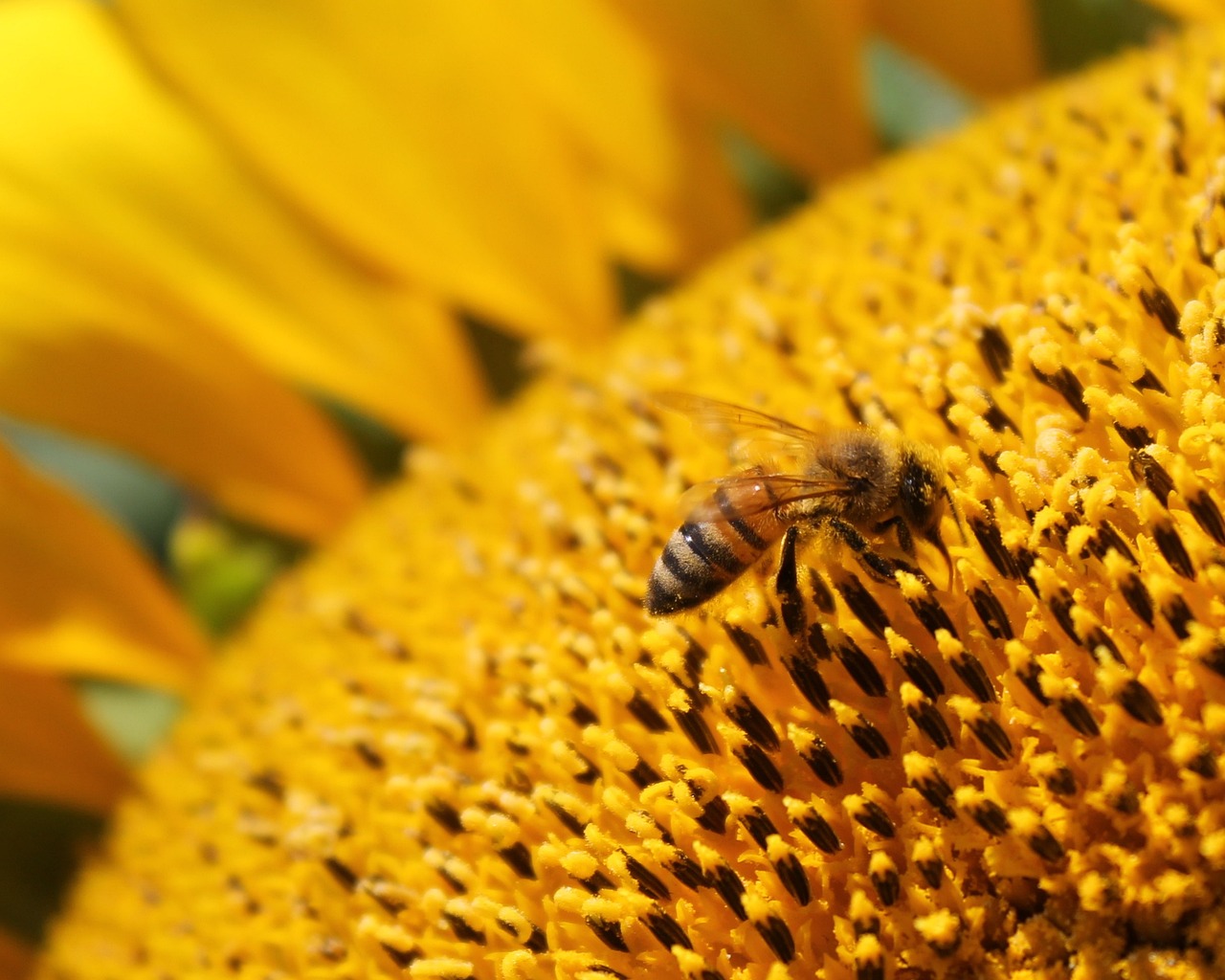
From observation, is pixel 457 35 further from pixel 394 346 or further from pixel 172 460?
pixel 172 460

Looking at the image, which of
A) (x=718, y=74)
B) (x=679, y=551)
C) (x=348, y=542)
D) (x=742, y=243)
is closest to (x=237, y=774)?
(x=348, y=542)

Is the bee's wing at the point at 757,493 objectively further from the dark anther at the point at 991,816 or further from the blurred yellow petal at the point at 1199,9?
the blurred yellow petal at the point at 1199,9

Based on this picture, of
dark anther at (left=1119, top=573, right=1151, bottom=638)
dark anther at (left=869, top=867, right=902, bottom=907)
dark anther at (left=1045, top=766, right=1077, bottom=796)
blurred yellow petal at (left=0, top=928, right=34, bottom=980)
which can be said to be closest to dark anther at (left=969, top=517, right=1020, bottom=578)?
dark anther at (left=1119, top=573, right=1151, bottom=638)

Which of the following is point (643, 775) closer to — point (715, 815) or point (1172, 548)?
point (715, 815)

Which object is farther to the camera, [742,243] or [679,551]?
[742,243]

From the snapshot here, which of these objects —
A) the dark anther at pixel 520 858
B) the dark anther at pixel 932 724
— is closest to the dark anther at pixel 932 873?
the dark anther at pixel 932 724
